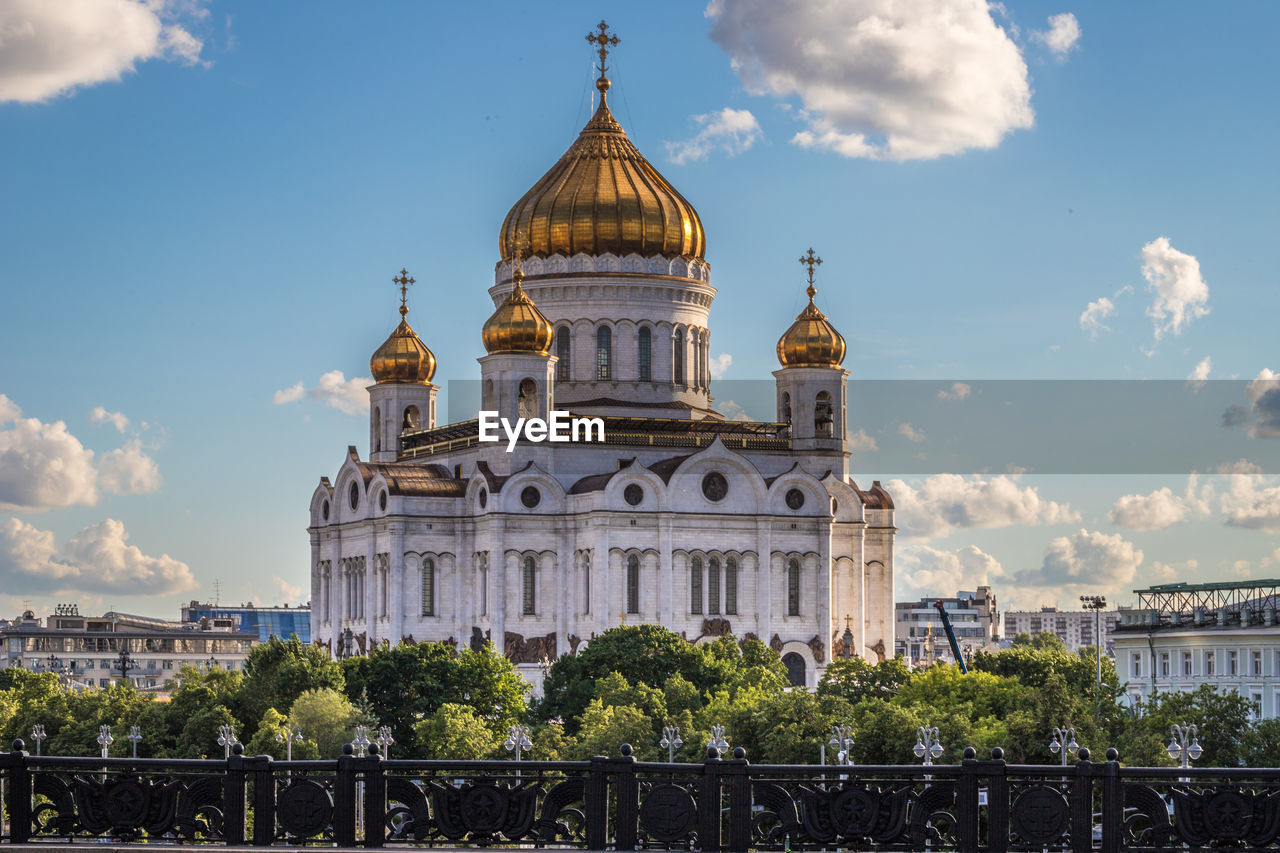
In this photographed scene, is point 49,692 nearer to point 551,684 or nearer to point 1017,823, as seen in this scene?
point 551,684

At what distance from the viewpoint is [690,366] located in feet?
259

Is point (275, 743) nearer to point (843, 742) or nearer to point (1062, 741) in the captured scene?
point (843, 742)

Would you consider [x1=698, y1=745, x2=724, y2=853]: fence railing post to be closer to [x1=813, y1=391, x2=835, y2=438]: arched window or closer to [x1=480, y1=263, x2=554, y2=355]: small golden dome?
[x1=480, y1=263, x2=554, y2=355]: small golden dome

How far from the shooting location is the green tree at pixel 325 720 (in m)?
59.0

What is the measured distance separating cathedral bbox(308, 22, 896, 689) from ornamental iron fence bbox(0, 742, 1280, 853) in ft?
171

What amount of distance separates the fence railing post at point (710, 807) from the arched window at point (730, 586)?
54858mm

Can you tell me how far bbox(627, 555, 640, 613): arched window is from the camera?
7269 centimetres

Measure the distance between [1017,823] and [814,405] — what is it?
59413 mm

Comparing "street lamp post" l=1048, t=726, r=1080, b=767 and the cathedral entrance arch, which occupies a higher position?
the cathedral entrance arch

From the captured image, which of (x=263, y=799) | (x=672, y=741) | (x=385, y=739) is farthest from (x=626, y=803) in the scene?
(x=385, y=739)

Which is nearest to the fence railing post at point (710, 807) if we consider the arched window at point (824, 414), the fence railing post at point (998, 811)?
the fence railing post at point (998, 811)

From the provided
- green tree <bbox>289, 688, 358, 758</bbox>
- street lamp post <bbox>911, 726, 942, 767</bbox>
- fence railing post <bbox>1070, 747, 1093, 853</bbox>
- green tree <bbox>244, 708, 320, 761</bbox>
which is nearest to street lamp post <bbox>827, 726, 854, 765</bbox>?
street lamp post <bbox>911, 726, 942, 767</bbox>

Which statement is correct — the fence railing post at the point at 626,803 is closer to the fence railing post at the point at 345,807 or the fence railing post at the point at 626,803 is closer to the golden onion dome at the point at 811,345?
the fence railing post at the point at 345,807

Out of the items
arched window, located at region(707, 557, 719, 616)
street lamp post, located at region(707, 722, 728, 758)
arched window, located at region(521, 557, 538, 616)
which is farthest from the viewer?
arched window, located at region(707, 557, 719, 616)
